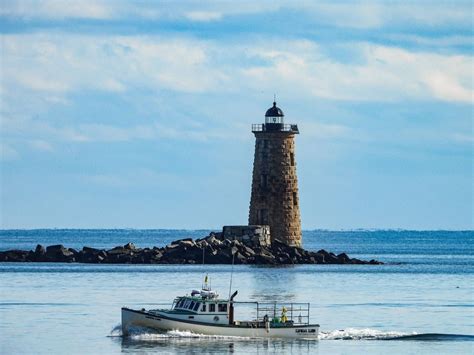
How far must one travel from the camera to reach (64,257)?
283 feet

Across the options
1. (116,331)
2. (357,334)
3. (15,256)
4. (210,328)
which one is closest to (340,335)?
(357,334)

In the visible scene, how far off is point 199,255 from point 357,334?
38921 millimetres

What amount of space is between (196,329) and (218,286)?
21.2 metres

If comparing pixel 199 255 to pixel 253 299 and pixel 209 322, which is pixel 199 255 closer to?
pixel 253 299

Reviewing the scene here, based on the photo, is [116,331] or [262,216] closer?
[116,331]

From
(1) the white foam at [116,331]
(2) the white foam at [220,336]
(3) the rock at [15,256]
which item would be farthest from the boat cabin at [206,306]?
(3) the rock at [15,256]

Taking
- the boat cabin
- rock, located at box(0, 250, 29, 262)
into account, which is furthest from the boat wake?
rock, located at box(0, 250, 29, 262)

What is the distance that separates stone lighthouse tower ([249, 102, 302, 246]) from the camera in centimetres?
7931

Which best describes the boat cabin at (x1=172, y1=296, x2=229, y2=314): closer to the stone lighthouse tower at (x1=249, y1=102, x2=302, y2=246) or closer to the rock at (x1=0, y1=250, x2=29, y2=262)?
the stone lighthouse tower at (x1=249, y1=102, x2=302, y2=246)

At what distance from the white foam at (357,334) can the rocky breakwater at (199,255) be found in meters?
31.0

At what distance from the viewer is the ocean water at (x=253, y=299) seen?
41.0 meters

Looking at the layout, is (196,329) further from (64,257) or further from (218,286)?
(64,257)

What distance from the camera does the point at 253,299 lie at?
2197 inches

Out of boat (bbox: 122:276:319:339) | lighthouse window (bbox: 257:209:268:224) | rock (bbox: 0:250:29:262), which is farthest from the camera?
rock (bbox: 0:250:29:262)
